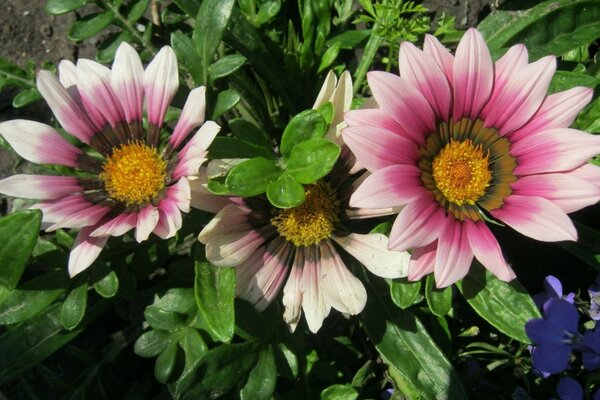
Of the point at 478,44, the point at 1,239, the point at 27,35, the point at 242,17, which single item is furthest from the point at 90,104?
the point at 27,35

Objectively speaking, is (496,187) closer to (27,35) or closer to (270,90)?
(270,90)

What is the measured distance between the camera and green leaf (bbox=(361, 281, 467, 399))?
1612mm

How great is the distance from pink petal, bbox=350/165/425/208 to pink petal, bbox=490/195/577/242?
8.8 inches

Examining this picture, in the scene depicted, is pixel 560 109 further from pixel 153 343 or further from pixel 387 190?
pixel 153 343

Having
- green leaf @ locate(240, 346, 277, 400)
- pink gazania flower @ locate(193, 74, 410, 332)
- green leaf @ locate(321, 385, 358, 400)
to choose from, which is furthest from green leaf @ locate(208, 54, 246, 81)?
green leaf @ locate(321, 385, 358, 400)

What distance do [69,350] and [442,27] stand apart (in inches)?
58.5

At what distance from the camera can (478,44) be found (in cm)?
136

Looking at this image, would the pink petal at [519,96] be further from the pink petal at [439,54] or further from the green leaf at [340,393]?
the green leaf at [340,393]

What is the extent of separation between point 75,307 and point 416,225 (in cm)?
86

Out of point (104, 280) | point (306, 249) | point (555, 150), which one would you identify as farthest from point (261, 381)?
point (555, 150)

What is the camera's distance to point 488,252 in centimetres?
133

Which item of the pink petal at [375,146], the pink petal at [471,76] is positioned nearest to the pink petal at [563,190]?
the pink petal at [471,76]

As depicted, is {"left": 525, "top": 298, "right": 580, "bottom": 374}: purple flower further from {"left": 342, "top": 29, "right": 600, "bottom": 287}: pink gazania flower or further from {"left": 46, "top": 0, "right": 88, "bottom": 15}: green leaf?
{"left": 46, "top": 0, "right": 88, "bottom": 15}: green leaf

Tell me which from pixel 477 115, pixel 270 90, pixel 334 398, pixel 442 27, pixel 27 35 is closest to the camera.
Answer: pixel 477 115
